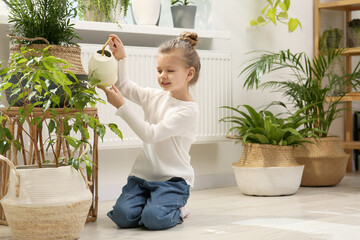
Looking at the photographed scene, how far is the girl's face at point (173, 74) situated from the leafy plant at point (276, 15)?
1185 mm

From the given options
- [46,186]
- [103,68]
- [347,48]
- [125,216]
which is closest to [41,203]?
[46,186]

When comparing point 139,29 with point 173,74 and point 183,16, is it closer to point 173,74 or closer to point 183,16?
point 183,16

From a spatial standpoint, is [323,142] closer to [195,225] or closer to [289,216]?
[289,216]

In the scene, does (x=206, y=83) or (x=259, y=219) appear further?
(x=206, y=83)

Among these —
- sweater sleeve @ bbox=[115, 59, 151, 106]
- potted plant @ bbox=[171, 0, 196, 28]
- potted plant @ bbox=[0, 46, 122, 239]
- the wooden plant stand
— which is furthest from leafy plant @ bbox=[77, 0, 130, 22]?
potted plant @ bbox=[0, 46, 122, 239]

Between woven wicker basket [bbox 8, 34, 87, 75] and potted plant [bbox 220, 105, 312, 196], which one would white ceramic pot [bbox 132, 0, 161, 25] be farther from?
woven wicker basket [bbox 8, 34, 87, 75]

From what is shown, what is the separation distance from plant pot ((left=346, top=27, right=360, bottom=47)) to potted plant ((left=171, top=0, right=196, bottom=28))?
45.3 inches

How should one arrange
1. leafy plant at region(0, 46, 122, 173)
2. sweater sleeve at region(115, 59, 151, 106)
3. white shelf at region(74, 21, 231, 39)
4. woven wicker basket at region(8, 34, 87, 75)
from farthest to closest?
white shelf at region(74, 21, 231, 39), sweater sleeve at region(115, 59, 151, 106), woven wicker basket at region(8, 34, 87, 75), leafy plant at region(0, 46, 122, 173)

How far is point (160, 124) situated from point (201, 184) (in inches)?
43.7

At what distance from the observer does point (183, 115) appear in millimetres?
2254

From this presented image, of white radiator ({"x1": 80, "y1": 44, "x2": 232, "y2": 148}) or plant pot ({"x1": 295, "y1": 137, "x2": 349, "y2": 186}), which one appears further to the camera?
plant pot ({"x1": 295, "y1": 137, "x2": 349, "y2": 186})

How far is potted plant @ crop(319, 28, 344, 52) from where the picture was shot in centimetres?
377

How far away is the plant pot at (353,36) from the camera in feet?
12.2

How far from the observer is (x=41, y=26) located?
Result: 213 cm
